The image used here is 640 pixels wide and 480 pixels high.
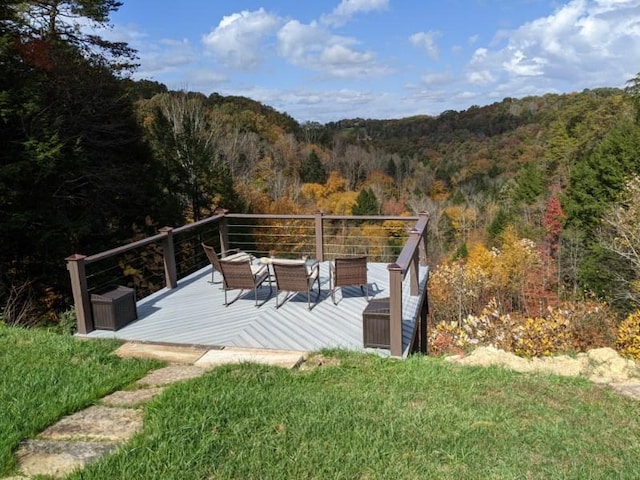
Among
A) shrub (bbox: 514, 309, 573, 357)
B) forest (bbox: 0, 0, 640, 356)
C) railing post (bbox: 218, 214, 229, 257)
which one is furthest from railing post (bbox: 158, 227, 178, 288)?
shrub (bbox: 514, 309, 573, 357)

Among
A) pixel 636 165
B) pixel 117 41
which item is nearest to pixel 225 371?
pixel 117 41

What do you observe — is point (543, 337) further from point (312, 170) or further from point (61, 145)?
point (312, 170)

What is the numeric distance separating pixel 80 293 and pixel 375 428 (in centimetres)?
397

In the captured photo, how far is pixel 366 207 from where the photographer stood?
4094 cm

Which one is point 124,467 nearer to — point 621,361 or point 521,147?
point 621,361

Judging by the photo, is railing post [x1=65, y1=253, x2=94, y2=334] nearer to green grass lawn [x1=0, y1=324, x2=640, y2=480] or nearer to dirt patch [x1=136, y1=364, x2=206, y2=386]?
green grass lawn [x1=0, y1=324, x2=640, y2=480]

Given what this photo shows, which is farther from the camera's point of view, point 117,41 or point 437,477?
point 117,41

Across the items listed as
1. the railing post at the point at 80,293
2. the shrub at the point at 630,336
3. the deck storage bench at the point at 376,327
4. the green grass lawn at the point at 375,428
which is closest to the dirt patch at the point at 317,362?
the green grass lawn at the point at 375,428

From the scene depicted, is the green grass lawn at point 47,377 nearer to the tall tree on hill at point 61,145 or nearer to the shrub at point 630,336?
the tall tree on hill at point 61,145

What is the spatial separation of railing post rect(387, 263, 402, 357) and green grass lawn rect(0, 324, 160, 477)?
7.25 ft

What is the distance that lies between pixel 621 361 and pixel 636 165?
74.0 feet

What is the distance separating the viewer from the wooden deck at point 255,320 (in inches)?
203

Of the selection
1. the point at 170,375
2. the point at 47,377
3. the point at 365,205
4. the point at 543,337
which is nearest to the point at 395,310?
the point at 170,375

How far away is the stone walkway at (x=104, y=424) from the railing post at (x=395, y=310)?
956 millimetres
